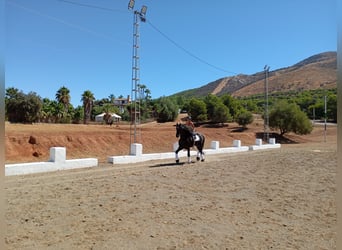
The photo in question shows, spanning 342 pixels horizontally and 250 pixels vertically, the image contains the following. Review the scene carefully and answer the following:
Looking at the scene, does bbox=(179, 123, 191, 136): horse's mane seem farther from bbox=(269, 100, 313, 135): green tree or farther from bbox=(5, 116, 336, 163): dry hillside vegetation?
bbox=(269, 100, 313, 135): green tree

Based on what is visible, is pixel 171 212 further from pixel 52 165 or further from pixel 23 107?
pixel 23 107

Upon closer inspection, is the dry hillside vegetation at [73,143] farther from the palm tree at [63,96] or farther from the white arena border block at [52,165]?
the palm tree at [63,96]

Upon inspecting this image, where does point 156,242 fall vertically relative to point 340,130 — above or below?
below

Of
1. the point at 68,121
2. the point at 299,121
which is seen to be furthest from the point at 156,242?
the point at 68,121

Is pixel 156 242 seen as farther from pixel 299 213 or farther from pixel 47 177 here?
pixel 47 177

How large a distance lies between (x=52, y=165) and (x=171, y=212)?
700 cm

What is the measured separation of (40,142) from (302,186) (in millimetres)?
16828

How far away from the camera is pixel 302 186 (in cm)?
837

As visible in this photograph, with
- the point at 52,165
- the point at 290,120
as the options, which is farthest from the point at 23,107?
the point at 290,120

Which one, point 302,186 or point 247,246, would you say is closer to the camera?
point 247,246

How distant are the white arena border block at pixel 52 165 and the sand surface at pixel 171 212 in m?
0.92

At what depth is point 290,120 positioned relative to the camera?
4141 cm

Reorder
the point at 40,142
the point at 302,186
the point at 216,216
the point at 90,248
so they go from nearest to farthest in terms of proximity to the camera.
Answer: the point at 90,248 → the point at 216,216 → the point at 302,186 → the point at 40,142

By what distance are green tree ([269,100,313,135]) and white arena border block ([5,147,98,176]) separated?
111ft
